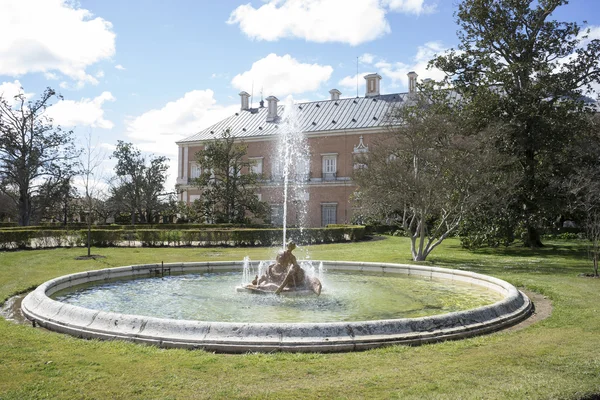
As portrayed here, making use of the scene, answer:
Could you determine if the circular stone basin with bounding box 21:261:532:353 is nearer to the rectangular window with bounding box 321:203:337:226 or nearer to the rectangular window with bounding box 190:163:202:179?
the rectangular window with bounding box 321:203:337:226

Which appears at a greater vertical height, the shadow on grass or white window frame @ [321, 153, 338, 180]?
white window frame @ [321, 153, 338, 180]

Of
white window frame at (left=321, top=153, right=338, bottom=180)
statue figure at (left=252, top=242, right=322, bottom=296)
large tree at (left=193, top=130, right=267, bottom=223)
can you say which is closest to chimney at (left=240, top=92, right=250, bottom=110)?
white window frame at (left=321, top=153, right=338, bottom=180)

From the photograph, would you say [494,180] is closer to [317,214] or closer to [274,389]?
[274,389]

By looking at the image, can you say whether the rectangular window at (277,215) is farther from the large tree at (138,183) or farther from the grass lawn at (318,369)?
the grass lawn at (318,369)

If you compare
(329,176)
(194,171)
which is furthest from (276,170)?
(194,171)

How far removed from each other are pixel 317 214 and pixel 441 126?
84.9 ft

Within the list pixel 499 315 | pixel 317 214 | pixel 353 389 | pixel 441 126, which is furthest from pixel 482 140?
pixel 317 214

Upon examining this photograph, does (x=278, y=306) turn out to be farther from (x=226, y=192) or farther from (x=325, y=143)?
(x=325, y=143)

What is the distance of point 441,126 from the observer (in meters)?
15.9

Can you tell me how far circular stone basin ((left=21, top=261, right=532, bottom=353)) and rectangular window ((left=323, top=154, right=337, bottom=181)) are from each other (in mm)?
27707

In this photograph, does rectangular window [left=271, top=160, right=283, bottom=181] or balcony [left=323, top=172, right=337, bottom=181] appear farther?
rectangular window [left=271, top=160, right=283, bottom=181]

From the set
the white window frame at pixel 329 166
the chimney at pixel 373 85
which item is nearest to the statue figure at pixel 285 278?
the white window frame at pixel 329 166

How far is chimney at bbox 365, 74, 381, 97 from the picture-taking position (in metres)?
43.4

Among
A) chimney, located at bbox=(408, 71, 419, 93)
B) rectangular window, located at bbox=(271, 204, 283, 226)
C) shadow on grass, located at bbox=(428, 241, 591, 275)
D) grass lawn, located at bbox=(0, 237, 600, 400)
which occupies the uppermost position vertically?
chimney, located at bbox=(408, 71, 419, 93)
